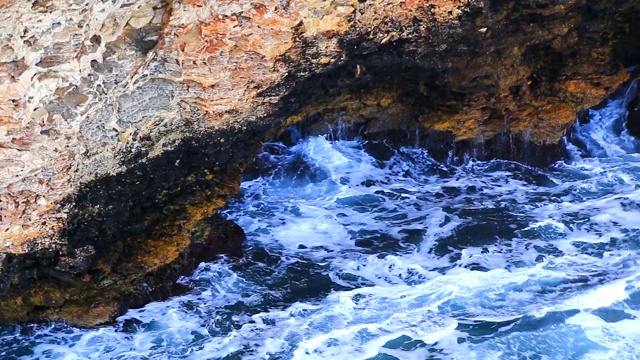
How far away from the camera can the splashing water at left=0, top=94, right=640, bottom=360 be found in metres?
6.41

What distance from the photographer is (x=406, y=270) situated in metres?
7.50

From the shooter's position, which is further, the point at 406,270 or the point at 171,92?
the point at 406,270

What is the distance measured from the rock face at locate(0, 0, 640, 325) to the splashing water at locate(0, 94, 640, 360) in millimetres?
583

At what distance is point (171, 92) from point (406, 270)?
3291 millimetres

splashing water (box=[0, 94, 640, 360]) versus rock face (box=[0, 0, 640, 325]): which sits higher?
rock face (box=[0, 0, 640, 325])

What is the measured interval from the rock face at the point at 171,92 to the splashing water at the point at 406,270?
Answer: 58cm

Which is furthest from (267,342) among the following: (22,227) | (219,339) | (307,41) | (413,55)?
(413,55)

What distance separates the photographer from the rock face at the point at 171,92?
18.9 feet

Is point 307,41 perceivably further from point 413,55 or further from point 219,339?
point 219,339

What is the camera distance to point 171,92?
6.25 metres

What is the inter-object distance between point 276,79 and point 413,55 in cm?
174

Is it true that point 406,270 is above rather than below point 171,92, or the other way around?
below

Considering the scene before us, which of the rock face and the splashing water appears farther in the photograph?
the splashing water

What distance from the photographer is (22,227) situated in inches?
243
